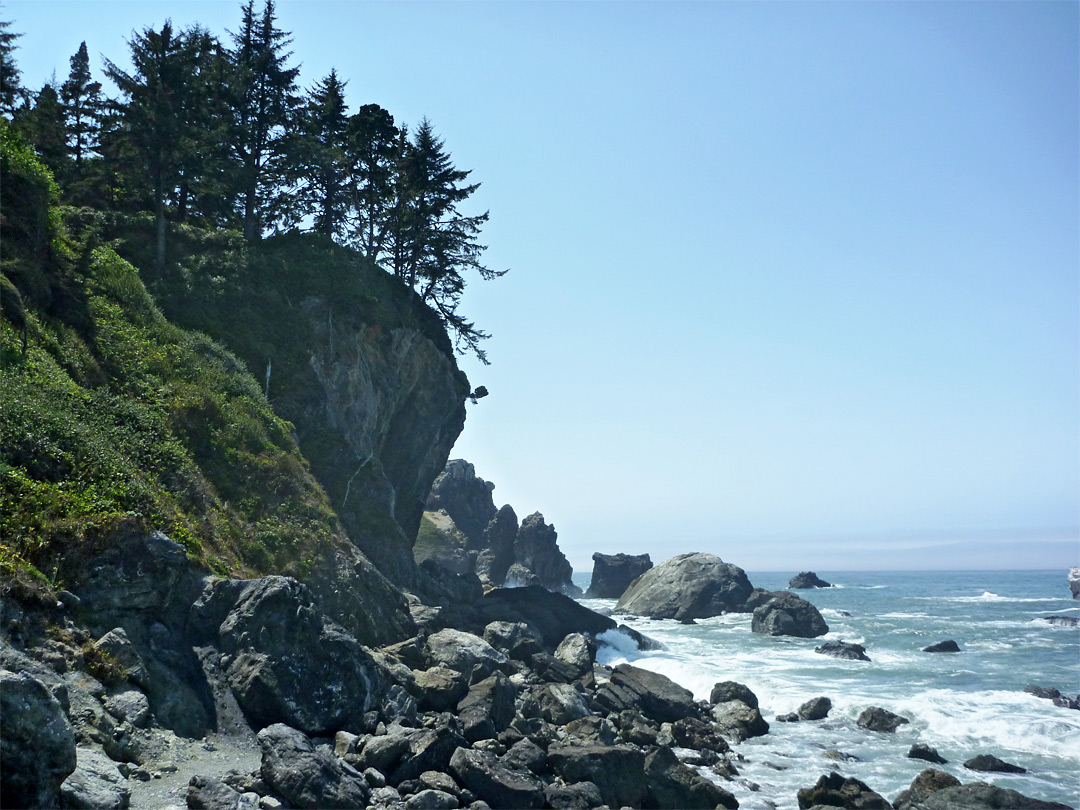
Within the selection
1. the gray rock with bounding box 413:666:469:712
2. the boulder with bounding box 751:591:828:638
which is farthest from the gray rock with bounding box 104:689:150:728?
the boulder with bounding box 751:591:828:638

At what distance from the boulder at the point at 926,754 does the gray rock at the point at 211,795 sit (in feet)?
67.4

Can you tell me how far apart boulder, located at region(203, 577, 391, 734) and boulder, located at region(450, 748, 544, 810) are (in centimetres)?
233

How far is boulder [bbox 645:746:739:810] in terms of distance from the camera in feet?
54.1

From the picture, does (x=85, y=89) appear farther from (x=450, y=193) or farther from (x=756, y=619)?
(x=756, y=619)

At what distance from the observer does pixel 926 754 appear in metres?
21.4

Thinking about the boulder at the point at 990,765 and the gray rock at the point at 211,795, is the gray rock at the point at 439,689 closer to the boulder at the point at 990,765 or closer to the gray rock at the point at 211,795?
the gray rock at the point at 211,795

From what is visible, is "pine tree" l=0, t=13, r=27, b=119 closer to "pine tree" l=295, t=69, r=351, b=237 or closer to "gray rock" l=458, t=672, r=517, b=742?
"pine tree" l=295, t=69, r=351, b=237

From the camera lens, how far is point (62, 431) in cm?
1477

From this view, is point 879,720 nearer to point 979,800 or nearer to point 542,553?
point 979,800

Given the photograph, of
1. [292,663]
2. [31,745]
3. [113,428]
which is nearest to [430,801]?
[292,663]

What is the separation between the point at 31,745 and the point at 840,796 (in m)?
17.6

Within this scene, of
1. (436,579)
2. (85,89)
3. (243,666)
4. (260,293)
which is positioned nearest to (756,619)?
(436,579)

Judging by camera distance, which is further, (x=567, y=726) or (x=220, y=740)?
(x=567, y=726)

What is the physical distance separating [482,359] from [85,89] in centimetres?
2961
